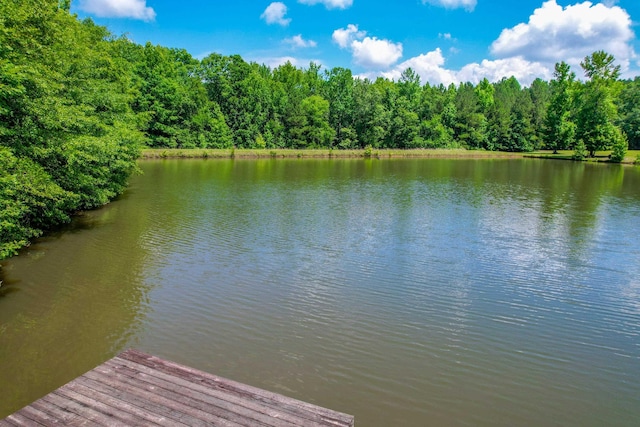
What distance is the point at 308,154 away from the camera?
6994 cm

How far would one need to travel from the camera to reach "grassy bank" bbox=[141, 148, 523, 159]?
59.5 m

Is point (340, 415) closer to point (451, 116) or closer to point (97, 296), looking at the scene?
point (97, 296)

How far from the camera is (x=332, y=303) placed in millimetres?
11367

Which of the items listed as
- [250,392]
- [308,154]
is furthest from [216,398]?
[308,154]

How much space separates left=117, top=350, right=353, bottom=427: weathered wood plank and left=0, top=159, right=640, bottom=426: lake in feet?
5.38

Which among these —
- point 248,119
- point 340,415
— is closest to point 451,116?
point 248,119

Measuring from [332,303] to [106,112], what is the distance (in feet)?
66.2

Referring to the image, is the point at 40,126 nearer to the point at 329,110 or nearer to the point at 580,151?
the point at 329,110

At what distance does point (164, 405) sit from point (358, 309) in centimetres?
632

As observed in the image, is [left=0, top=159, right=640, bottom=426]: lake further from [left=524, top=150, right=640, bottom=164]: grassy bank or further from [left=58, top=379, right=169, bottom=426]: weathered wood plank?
[left=524, top=150, right=640, bottom=164]: grassy bank

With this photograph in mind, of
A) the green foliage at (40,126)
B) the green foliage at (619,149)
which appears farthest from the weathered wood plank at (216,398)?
the green foliage at (619,149)

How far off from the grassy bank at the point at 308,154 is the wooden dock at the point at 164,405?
5350 centimetres

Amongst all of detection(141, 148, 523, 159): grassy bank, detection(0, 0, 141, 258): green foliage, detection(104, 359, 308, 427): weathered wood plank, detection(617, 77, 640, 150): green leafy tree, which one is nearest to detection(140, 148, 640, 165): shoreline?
detection(141, 148, 523, 159): grassy bank

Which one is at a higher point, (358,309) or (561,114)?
(561,114)
